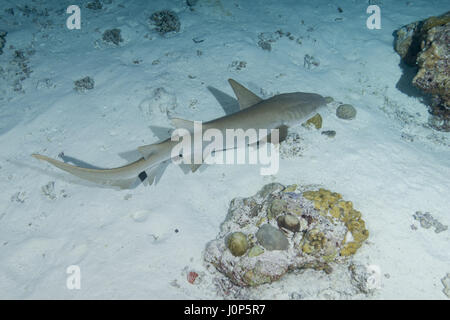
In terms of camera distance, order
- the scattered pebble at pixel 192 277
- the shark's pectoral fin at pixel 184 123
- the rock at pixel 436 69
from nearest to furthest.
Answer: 1. the scattered pebble at pixel 192 277
2. the shark's pectoral fin at pixel 184 123
3. the rock at pixel 436 69

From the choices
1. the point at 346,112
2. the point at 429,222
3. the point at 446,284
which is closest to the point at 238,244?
the point at 446,284

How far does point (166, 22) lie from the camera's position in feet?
31.1

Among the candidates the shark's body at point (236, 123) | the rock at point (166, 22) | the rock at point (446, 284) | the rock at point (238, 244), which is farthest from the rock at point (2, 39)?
the rock at point (446, 284)

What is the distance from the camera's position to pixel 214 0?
419 inches

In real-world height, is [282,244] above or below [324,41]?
below

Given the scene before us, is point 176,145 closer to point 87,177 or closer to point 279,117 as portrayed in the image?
point 87,177

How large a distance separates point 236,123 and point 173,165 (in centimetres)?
193

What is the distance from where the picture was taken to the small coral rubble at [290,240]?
12.8 ft

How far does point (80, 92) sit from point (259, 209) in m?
6.23

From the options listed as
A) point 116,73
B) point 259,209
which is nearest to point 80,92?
point 116,73

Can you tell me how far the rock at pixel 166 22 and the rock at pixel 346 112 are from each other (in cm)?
658

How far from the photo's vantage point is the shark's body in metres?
3.94

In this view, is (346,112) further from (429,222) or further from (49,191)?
(49,191)

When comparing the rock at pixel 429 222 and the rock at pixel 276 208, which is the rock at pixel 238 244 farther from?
the rock at pixel 429 222
